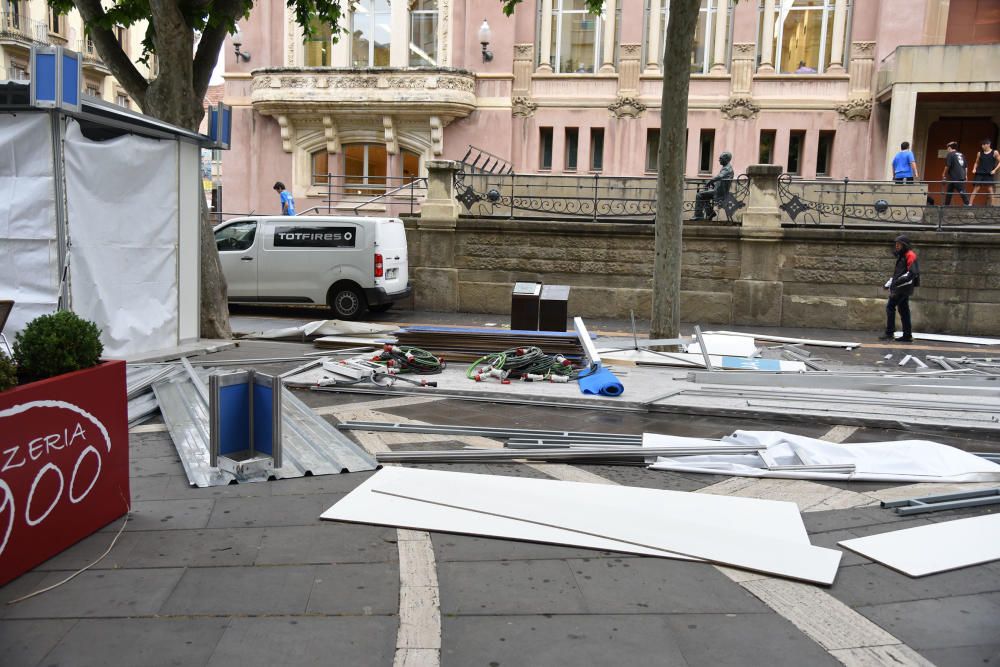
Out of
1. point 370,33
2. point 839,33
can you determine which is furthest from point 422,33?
point 839,33

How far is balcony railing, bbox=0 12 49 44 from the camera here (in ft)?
123

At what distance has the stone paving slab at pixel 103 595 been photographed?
3.78 metres

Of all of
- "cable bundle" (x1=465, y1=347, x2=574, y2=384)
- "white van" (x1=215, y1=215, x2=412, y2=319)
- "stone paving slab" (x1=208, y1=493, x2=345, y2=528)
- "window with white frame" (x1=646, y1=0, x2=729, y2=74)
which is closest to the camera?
"stone paving slab" (x1=208, y1=493, x2=345, y2=528)

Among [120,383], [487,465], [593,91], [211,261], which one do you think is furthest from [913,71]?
[120,383]

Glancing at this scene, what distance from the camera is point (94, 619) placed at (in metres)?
3.72

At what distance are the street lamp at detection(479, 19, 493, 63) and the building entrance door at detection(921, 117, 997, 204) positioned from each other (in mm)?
14259

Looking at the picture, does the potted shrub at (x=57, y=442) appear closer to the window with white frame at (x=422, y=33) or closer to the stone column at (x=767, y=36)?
the window with white frame at (x=422, y=33)

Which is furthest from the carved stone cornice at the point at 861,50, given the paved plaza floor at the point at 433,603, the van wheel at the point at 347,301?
the paved plaza floor at the point at 433,603

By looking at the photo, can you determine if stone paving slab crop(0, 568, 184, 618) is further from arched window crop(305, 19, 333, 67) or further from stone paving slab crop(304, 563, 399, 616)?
arched window crop(305, 19, 333, 67)

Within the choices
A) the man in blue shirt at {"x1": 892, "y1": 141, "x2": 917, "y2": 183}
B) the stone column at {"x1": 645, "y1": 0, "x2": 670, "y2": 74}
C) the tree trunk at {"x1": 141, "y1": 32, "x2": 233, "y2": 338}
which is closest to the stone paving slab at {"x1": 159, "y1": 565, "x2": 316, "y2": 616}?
the tree trunk at {"x1": 141, "y1": 32, "x2": 233, "y2": 338}

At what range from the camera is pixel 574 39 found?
27.8 metres

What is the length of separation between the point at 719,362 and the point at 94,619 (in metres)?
8.67

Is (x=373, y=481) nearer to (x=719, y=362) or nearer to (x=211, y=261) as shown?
(x=719, y=362)

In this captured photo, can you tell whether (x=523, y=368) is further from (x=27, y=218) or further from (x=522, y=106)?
(x=522, y=106)
